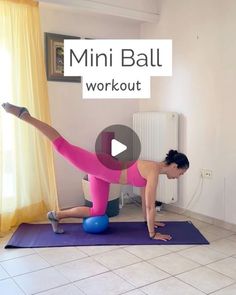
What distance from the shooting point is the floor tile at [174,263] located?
7.89 feet

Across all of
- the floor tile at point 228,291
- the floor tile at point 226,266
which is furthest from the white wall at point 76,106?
the floor tile at point 228,291

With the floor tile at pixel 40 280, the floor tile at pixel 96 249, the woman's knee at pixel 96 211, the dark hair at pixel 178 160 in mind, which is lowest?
the floor tile at pixel 96 249

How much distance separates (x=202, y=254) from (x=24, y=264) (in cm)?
134

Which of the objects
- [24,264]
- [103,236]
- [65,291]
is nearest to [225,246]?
[103,236]

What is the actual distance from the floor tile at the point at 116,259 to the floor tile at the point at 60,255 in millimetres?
153

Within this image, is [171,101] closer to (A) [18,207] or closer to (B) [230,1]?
(B) [230,1]

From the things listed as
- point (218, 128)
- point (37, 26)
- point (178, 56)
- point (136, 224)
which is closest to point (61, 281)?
point (136, 224)

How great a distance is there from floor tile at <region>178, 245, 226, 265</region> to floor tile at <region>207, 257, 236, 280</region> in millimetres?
55

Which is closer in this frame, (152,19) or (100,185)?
(100,185)

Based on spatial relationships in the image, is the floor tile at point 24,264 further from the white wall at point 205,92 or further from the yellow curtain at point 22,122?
the white wall at point 205,92

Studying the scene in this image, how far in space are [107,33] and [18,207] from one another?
2.14 m

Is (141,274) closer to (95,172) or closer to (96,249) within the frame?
(96,249)

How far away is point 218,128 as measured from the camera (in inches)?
131

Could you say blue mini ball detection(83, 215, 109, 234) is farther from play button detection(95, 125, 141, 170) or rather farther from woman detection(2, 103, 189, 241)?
play button detection(95, 125, 141, 170)
